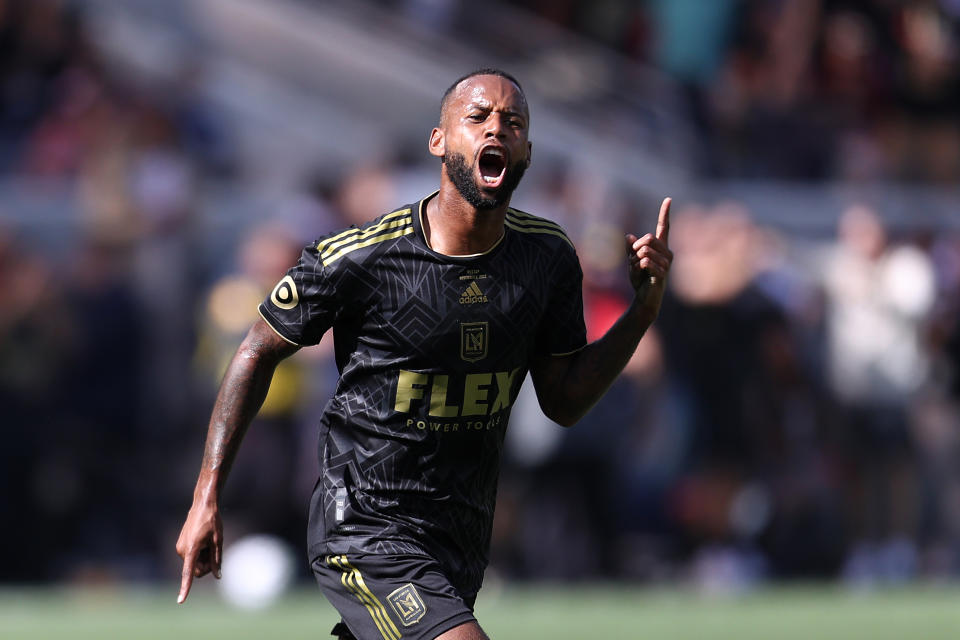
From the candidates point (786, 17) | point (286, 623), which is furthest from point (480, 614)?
point (786, 17)

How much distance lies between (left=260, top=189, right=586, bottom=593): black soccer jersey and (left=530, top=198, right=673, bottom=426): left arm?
224 millimetres

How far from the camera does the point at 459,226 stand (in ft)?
14.8

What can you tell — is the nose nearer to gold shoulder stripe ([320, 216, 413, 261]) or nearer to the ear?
the ear

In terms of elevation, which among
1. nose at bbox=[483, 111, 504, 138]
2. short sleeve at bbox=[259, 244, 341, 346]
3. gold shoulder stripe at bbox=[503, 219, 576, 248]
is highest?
nose at bbox=[483, 111, 504, 138]

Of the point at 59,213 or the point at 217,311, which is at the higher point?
the point at 59,213

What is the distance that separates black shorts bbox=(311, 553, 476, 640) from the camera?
4219mm

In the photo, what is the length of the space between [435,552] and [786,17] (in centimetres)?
1059

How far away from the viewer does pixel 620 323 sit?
4.67 metres

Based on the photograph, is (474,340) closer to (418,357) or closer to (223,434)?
(418,357)

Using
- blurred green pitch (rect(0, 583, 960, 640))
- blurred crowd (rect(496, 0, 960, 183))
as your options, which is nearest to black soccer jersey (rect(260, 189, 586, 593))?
blurred green pitch (rect(0, 583, 960, 640))

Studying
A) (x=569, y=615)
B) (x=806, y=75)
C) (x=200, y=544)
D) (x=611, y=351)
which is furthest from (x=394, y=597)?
(x=806, y=75)

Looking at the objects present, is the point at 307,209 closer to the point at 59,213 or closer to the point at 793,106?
the point at 59,213

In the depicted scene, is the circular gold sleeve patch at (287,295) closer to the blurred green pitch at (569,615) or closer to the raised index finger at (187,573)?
the raised index finger at (187,573)

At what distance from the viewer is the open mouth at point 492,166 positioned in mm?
4359
